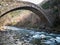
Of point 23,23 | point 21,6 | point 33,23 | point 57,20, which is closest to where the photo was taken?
point 21,6

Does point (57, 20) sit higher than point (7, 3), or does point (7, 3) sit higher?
point (7, 3)

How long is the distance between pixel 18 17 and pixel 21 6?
59.3 feet

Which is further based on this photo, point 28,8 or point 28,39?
point 28,8

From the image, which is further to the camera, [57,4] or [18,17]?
[18,17]

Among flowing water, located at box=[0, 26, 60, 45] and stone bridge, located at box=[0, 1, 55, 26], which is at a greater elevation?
stone bridge, located at box=[0, 1, 55, 26]

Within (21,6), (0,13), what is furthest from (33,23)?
(0,13)

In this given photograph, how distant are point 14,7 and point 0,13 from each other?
2623 mm

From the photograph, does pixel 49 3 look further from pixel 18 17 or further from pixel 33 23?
pixel 18 17

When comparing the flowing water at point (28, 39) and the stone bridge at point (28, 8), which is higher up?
the stone bridge at point (28, 8)

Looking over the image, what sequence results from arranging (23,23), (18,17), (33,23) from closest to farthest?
(33,23)
(23,23)
(18,17)

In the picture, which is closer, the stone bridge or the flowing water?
the flowing water

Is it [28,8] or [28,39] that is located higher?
[28,8]

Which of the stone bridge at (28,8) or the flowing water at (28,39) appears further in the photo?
the stone bridge at (28,8)

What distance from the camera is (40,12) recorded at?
3912 centimetres
